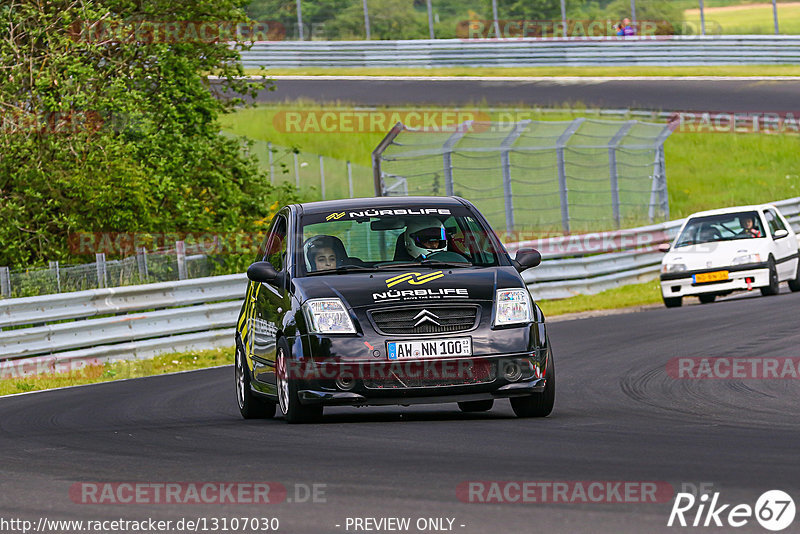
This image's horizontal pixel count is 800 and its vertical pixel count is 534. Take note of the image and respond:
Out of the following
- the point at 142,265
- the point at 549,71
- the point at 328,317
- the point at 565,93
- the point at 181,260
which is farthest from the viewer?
the point at 549,71

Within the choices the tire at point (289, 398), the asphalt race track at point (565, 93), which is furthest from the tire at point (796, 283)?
the asphalt race track at point (565, 93)

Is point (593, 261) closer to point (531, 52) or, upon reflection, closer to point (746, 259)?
point (746, 259)

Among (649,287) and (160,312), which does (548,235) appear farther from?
(160,312)

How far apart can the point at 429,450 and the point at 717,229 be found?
587 inches

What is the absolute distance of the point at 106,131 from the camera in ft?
75.4

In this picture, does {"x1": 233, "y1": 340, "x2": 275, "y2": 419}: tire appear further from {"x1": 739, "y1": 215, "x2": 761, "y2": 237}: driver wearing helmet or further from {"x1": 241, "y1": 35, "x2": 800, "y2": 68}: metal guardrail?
{"x1": 241, "y1": 35, "x2": 800, "y2": 68}: metal guardrail

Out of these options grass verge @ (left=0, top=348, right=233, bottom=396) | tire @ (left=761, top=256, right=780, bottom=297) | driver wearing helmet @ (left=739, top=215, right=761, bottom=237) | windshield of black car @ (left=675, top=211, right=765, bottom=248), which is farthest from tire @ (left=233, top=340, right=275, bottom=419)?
driver wearing helmet @ (left=739, top=215, right=761, bottom=237)

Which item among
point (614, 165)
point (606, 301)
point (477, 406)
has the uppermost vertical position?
point (477, 406)

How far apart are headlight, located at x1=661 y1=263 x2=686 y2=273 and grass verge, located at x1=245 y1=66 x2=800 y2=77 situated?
80.1ft

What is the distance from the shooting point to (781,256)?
21219mm

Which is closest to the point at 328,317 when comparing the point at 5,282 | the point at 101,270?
the point at 5,282

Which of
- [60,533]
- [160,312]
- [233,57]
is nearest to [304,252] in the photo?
[60,533]

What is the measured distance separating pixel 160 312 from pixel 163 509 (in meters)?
11.9

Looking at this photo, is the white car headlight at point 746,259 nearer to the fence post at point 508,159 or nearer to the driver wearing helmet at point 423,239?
the fence post at point 508,159
